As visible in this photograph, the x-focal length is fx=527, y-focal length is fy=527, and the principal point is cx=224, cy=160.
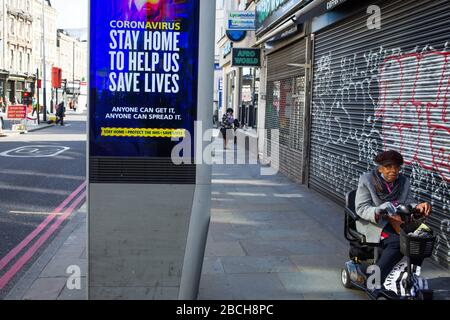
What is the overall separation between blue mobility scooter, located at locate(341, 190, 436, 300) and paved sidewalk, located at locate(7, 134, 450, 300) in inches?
9.3

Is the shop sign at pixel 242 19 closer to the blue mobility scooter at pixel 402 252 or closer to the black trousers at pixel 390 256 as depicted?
the blue mobility scooter at pixel 402 252

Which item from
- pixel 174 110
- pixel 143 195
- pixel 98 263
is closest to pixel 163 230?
pixel 143 195

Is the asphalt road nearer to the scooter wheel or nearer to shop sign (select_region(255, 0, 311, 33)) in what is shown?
the scooter wheel

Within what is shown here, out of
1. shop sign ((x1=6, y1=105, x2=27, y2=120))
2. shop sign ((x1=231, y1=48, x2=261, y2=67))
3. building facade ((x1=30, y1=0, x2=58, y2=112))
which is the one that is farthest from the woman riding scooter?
building facade ((x1=30, y1=0, x2=58, y2=112))

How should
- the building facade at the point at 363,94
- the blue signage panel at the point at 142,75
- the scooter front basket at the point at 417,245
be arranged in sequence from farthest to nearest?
the building facade at the point at 363,94
the scooter front basket at the point at 417,245
the blue signage panel at the point at 142,75

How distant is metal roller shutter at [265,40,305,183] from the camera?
12609 mm

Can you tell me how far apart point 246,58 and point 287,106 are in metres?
4.39

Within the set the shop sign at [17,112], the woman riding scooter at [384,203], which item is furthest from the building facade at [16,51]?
the woman riding scooter at [384,203]

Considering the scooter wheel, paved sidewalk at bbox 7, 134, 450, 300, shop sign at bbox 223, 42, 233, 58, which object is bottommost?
paved sidewalk at bbox 7, 134, 450, 300

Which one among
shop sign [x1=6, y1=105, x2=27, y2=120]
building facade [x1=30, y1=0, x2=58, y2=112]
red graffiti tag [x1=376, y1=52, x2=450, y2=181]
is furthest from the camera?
building facade [x1=30, y1=0, x2=58, y2=112]

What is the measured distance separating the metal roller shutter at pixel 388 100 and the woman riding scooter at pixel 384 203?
1544 mm

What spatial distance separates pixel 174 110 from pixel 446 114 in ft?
11.6

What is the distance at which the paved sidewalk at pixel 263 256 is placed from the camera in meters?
5.14

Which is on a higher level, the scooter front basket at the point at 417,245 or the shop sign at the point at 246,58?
the shop sign at the point at 246,58
